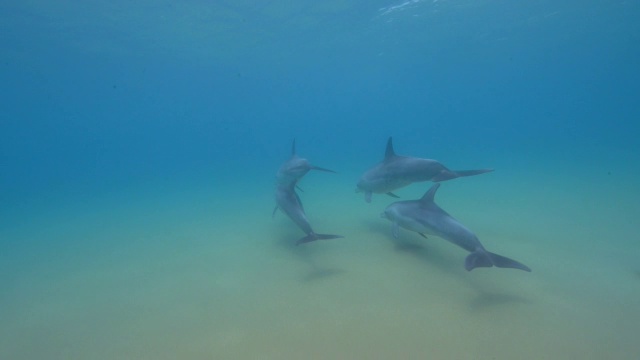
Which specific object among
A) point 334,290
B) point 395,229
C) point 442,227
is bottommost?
point 334,290

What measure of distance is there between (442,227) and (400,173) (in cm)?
202

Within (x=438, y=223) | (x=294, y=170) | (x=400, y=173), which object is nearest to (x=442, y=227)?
(x=438, y=223)

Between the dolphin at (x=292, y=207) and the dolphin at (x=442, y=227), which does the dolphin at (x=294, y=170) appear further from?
the dolphin at (x=442, y=227)

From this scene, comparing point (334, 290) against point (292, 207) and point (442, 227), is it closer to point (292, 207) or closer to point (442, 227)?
point (442, 227)

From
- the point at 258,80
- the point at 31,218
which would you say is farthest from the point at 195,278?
the point at 258,80

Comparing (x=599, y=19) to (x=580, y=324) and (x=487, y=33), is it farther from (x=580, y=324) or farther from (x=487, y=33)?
(x=580, y=324)

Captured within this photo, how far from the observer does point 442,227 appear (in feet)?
18.2

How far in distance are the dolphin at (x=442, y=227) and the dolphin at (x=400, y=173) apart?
0.50m

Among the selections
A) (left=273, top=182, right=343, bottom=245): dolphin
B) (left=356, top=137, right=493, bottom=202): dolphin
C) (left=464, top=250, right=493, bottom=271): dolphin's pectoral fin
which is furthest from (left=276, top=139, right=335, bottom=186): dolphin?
(left=464, top=250, right=493, bottom=271): dolphin's pectoral fin

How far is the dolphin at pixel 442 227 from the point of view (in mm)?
4547

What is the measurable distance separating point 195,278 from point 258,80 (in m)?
46.7

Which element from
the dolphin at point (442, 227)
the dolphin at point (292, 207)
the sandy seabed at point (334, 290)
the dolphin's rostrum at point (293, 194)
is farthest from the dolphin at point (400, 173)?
the dolphin at point (292, 207)

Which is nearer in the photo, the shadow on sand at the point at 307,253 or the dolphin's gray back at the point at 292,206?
the shadow on sand at the point at 307,253

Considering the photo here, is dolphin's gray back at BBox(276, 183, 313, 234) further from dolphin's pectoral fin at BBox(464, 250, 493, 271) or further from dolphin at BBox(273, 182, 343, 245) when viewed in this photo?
dolphin's pectoral fin at BBox(464, 250, 493, 271)
